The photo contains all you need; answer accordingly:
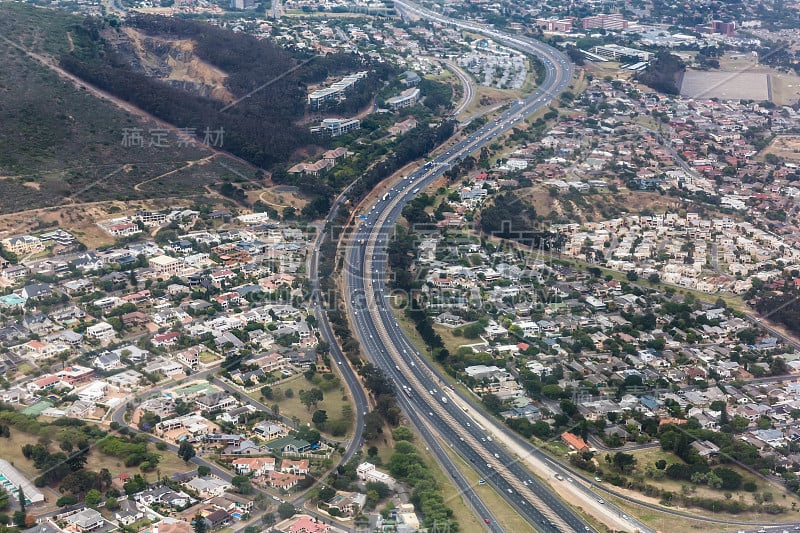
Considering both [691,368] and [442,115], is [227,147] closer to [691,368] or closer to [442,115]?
[442,115]

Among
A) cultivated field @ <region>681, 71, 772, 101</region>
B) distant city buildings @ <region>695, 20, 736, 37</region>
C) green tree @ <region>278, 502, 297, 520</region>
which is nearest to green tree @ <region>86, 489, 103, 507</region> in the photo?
Answer: green tree @ <region>278, 502, 297, 520</region>

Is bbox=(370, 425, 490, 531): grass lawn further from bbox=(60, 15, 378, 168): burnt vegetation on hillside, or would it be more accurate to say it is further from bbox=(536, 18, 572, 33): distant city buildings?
bbox=(536, 18, 572, 33): distant city buildings

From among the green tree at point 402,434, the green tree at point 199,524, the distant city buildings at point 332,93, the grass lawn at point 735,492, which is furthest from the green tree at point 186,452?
the distant city buildings at point 332,93

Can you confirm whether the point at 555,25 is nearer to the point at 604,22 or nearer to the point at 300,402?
the point at 604,22

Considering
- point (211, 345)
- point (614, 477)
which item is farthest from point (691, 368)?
point (211, 345)

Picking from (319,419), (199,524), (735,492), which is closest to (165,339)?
(319,419)

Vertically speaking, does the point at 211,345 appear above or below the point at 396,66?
below
